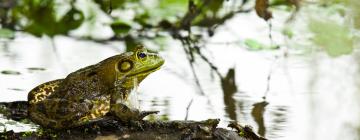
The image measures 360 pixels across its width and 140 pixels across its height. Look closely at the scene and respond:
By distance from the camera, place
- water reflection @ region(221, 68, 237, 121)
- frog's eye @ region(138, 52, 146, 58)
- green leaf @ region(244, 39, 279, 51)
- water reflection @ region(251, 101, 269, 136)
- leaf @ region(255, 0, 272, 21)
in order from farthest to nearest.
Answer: green leaf @ region(244, 39, 279, 51) → leaf @ region(255, 0, 272, 21) → water reflection @ region(221, 68, 237, 121) → water reflection @ region(251, 101, 269, 136) → frog's eye @ region(138, 52, 146, 58)

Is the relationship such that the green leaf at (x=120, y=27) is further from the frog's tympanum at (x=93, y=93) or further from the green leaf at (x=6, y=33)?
the frog's tympanum at (x=93, y=93)

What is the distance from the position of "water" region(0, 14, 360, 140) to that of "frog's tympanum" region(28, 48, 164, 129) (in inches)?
4.7

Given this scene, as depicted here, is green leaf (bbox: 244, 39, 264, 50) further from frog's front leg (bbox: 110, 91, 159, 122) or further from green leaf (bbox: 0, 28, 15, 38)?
frog's front leg (bbox: 110, 91, 159, 122)

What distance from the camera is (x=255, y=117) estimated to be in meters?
3.12

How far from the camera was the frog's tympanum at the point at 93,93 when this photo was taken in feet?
6.97

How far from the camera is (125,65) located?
2354 millimetres

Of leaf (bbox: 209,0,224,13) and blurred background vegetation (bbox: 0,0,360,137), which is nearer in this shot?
blurred background vegetation (bbox: 0,0,360,137)

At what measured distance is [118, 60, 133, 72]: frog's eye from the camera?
2338 mm

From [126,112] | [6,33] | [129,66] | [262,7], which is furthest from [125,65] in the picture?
[6,33]

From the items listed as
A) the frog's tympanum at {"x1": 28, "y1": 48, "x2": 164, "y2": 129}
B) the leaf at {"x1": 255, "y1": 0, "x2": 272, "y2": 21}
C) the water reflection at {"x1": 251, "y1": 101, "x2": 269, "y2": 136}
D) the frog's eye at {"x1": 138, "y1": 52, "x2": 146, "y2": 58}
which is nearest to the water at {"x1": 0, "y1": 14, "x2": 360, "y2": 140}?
the water reflection at {"x1": 251, "y1": 101, "x2": 269, "y2": 136}

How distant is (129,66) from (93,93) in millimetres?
147

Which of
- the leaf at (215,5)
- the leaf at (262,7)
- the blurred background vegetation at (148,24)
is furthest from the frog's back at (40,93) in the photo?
the leaf at (215,5)

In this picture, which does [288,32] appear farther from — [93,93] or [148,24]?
[93,93]

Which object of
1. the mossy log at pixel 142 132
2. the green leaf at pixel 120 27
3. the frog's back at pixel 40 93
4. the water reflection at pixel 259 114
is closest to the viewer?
the mossy log at pixel 142 132
